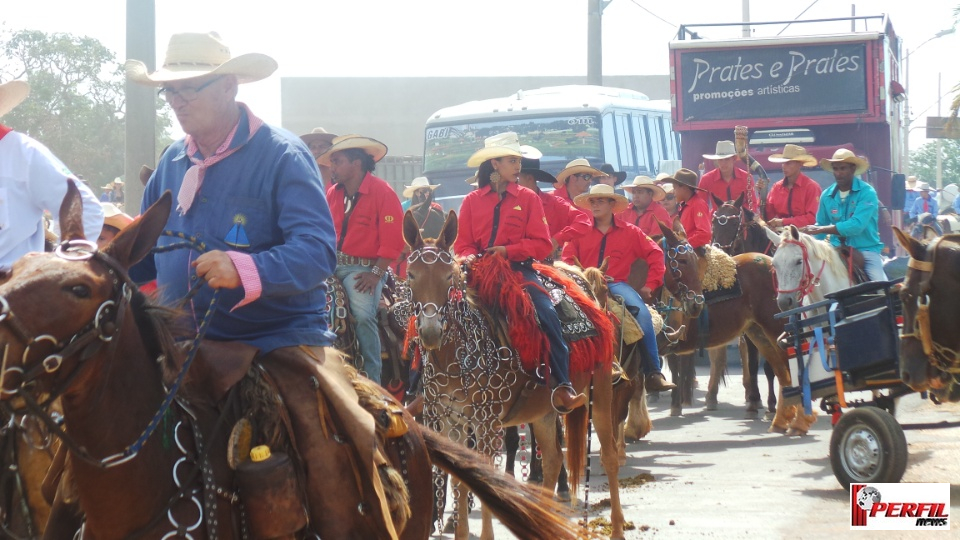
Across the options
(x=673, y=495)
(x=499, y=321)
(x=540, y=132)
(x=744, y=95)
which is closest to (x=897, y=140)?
(x=744, y=95)

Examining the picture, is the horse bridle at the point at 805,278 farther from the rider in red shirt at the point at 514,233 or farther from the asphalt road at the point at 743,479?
the rider in red shirt at the point at 514,233

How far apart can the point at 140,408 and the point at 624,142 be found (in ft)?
58.5

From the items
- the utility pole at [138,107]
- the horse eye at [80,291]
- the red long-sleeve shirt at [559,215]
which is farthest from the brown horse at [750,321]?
the horse eye at [80,291]

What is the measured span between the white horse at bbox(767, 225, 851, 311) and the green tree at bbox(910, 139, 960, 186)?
55837mm

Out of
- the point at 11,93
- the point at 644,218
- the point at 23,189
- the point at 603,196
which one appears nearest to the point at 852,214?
the point at 644,218

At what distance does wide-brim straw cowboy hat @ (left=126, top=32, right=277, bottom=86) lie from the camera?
3980 mm

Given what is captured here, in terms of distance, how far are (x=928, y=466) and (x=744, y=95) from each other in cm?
886

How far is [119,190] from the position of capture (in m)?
19.5

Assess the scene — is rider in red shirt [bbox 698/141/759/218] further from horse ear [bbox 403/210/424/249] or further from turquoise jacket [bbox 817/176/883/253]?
horse ear [bbox 403/210/424/249]

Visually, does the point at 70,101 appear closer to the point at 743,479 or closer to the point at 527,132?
the point at 527,132

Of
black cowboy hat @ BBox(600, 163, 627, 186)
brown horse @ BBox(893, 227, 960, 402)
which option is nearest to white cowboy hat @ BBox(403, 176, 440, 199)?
black cowboy hat @ BBox(600, 163, 627, 186)

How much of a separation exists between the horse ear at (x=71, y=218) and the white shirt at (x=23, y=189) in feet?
4.24

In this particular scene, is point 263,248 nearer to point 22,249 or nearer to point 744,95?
point 22,249

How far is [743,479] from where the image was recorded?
33.2 ft
